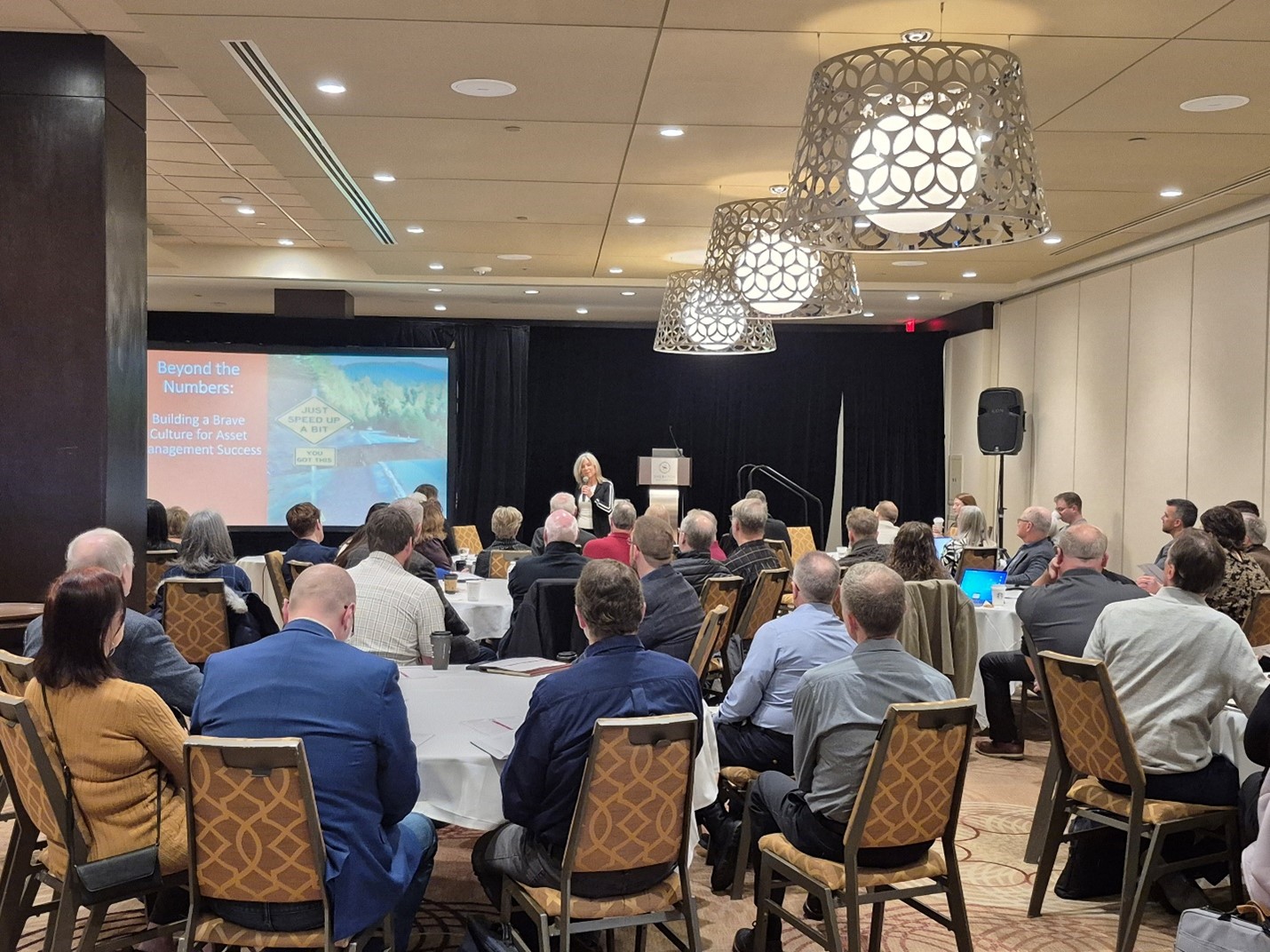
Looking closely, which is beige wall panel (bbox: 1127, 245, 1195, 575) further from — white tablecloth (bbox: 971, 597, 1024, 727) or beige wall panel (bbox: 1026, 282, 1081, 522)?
white tablecloth (bbox: 971, 597, 1024, 727)

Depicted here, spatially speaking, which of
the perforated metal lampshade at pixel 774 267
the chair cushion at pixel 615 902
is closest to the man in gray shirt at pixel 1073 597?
the perforated metal lampshade at pixel 774 267

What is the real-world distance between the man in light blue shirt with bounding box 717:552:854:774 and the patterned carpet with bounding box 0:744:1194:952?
0.54 m

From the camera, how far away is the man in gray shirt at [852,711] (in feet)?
11.0

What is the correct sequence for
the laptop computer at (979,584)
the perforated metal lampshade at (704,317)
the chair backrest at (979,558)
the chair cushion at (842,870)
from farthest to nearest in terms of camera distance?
the perforated metal lampshade at (704,317)
the chair backrest at (979,558)
the laptop computer at (979,584)
the chair cushion at (842,870)

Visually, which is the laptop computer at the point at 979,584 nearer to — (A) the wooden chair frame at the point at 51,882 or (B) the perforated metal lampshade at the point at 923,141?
(B) the perforated metal lampshade at the point at 923,141

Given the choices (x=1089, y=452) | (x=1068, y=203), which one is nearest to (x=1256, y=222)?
(x=1068, y=203)

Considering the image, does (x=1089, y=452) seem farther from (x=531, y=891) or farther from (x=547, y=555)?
(x=531, y=891)

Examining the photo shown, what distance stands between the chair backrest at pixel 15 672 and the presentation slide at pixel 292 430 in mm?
9165

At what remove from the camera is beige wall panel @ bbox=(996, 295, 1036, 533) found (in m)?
12.7

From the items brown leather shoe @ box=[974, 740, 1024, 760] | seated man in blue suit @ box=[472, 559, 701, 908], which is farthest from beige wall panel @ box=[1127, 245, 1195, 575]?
seated man in blue suit @ box=[472, 559, 701, 908]

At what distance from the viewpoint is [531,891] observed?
3129 mm

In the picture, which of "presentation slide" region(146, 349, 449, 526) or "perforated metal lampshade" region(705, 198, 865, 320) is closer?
"perforated metal lampshade" region(705, 198, 865, 320)

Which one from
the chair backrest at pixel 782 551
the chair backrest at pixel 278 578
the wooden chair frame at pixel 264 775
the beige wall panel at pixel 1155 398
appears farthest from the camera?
the chair backrest at pixel 782 551

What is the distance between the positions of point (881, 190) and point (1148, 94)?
2.24 m
